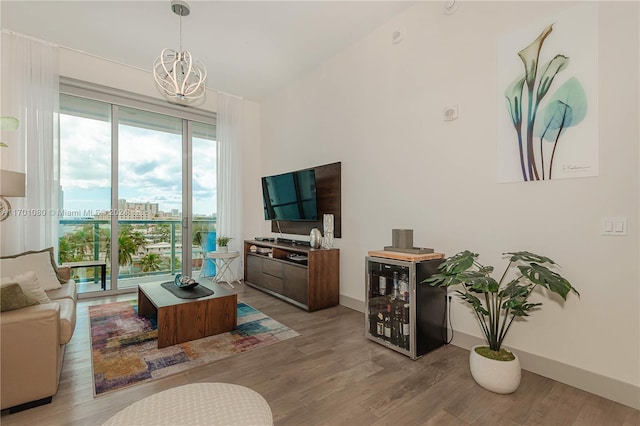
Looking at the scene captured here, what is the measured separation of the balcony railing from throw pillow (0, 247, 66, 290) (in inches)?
46.3

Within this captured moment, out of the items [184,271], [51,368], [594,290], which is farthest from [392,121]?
[184,271]

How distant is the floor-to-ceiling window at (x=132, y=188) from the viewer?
407 cm

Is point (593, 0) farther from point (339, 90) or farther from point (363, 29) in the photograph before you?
point (339, 90)

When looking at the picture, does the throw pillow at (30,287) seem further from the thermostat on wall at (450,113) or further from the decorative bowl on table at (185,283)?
the thermostat on wall at (450,113)

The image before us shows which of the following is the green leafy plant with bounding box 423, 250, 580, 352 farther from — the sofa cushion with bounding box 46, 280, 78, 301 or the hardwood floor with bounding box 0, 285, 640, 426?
the sofa cushion with bounding box 46, 280, 78, 301

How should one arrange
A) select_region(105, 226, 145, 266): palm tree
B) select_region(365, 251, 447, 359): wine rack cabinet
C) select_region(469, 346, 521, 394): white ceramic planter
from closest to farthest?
select_region(469, 346, 521, 394): white ceramic planter
select_region(365, 251, 447, 359): wine rack cabinet
select_region(105, 226, 145, 266): palm tree

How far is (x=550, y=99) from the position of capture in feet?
6.93

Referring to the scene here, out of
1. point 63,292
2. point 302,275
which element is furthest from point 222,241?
point 63,292

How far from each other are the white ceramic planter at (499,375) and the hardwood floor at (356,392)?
0.05 metres

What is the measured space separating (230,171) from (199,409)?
4.45 m

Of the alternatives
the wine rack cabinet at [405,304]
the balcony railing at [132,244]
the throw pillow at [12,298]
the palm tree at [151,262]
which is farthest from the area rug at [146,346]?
the palm tree at [151,262]

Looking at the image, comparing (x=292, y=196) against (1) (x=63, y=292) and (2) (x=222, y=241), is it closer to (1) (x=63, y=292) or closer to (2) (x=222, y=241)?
(2) (x=222, y=241)

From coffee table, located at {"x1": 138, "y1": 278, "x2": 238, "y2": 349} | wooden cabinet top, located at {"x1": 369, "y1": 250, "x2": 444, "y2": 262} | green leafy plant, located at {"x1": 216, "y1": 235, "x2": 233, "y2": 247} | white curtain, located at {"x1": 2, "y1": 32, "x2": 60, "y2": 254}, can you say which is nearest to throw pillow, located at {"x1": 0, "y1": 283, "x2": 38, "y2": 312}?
coffee table, located at {"x1": 138, "y1": 278, "x2": 238, "y2": 349}

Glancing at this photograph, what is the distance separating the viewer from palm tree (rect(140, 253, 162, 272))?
15.3ft
